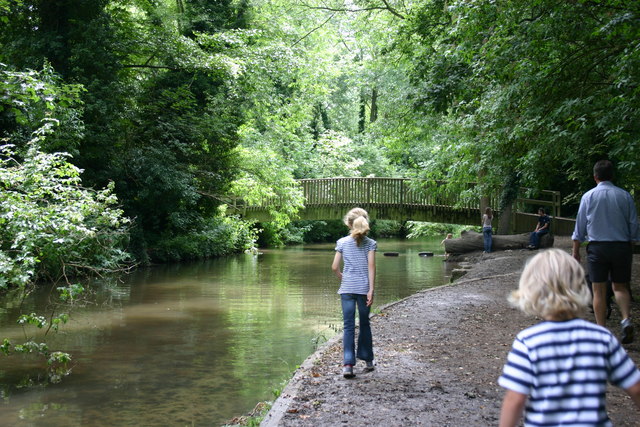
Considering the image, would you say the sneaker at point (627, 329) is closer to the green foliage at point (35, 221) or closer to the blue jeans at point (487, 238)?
the green foliage at point (35, 221)

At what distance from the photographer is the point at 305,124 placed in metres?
41.0

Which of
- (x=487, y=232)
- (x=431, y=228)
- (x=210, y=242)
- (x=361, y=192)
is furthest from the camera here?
(x=431, y=228)

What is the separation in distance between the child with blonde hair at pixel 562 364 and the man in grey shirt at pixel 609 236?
426 centimetres

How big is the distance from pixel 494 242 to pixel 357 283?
17.4 m

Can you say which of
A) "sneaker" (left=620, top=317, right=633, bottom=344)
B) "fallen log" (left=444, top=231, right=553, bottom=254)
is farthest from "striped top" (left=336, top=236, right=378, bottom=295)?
"fallen log" (left=444, top=231, right=553, bottom=254)

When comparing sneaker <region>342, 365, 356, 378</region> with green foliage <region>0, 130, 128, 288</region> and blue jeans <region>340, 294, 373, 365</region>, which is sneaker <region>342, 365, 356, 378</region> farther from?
green foliage <region>0, 130, 128, 288</region>

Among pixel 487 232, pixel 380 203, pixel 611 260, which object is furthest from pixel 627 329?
pixel 380 203

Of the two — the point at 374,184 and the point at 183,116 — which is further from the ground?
the point at 183,116

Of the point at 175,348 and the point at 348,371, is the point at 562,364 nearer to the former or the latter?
the point at 348,371

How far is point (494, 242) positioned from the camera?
22562 millimetres

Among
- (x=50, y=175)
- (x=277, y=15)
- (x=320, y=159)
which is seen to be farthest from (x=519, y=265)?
(x=320, y=159)

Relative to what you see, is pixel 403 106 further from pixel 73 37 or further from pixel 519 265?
pixel 73 37

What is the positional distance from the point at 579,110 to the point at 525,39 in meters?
1.39

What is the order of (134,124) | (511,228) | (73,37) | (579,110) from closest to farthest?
1. (579,110)
2. (73,37)
3. (134,124)
4. (511,228)
